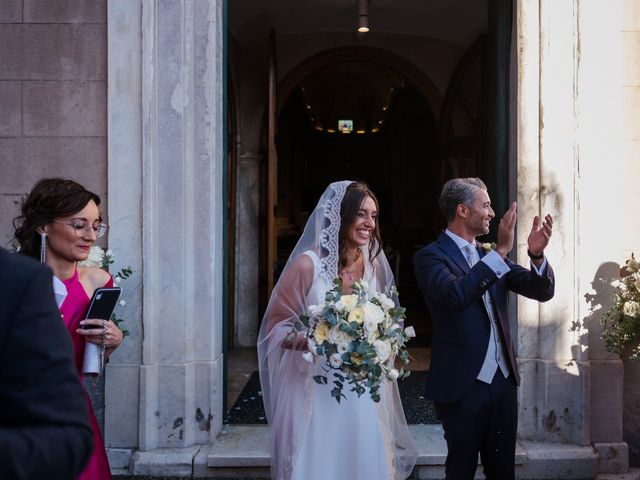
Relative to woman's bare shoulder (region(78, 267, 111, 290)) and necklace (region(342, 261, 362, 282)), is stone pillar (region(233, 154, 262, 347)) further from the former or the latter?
woman's bare shoulder (region(78, 267, 111, 290))

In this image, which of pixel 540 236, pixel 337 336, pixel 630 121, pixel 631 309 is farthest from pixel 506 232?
pixel 630 121

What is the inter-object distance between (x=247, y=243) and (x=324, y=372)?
550cm

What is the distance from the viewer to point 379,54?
9.25 metres

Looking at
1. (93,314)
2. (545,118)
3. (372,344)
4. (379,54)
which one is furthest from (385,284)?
(379,54)

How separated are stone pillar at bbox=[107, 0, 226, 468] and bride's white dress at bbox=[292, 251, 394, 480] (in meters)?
1.66

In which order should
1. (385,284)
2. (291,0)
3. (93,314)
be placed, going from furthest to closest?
(291,0)
(385,284)
(93,314)

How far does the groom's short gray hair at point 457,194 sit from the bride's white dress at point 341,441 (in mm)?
1014

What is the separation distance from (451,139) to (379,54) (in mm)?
1687

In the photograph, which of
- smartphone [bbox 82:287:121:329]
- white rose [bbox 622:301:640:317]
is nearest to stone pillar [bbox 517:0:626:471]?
white rose [bbox 622:301:640:317]

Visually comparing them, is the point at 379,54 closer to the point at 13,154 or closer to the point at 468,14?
the point at 468,14

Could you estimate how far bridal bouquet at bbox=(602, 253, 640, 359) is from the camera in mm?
Answer: 4234

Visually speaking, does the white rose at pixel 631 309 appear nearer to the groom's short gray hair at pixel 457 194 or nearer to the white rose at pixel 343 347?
the groom's short gray hair at pixel 457 194

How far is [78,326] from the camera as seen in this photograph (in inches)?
111

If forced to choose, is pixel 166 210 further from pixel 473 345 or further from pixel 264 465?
pixel 473 345
